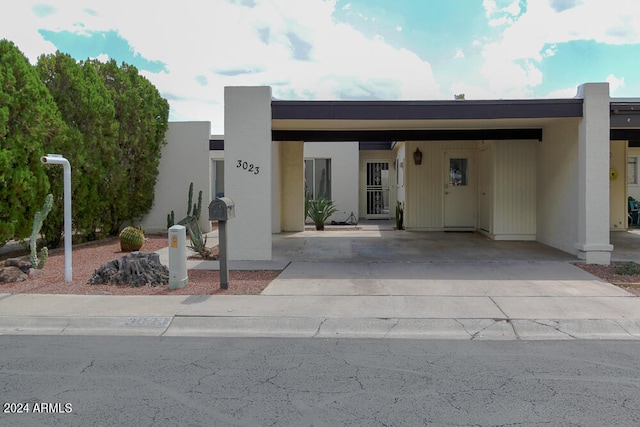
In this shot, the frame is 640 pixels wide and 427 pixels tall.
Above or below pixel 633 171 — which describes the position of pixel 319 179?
below

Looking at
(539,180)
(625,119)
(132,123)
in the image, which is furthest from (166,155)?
(625,119)

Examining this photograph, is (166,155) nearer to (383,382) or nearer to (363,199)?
(363,199)

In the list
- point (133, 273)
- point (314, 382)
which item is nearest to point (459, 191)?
point (133, 273)

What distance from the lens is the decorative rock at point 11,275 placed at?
8273 mm

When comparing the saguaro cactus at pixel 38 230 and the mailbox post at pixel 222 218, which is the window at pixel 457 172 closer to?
the mailbox post at pixel 222 218

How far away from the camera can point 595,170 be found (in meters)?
9.47

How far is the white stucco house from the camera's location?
9.60 m

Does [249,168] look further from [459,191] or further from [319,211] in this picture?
[459,191]

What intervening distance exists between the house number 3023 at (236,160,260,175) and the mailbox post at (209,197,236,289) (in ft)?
7.37

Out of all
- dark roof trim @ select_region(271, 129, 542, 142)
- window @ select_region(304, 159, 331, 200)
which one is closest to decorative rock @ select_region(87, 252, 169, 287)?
dark roof trim @ select_region(271, 129, 542, 142)

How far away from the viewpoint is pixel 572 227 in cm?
1059

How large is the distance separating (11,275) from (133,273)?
213 cm

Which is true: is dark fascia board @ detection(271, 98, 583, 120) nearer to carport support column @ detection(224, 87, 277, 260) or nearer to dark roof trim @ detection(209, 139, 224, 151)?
carport support column @ detection(224, 87, 277, 260)

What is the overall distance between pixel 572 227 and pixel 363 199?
1185 centimetres
